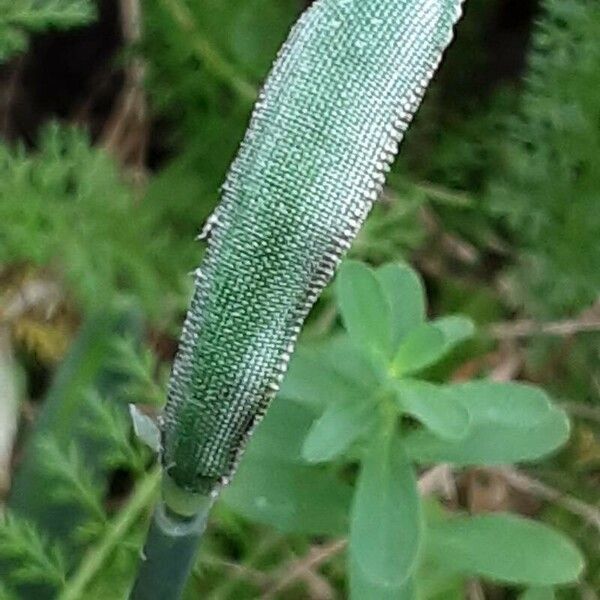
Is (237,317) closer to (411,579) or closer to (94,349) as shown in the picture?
(411,579)

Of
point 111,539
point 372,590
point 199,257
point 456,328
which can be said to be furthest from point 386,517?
point 199,257

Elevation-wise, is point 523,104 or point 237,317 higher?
point 237,317

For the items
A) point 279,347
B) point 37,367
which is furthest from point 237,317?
point 37,367

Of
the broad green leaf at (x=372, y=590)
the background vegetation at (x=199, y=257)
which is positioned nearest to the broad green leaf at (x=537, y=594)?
the background vegetation at (x=199, y=257)

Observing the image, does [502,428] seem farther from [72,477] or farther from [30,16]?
[30,16]

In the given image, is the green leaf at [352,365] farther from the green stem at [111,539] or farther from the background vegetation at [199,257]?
the green stem at [111,539]
